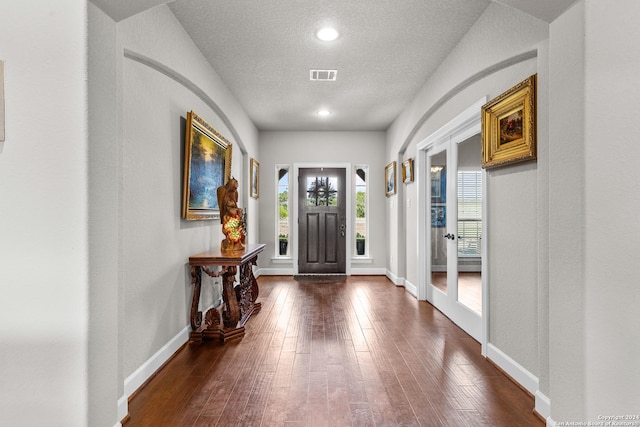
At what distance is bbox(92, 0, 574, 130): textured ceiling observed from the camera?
2.44 meters

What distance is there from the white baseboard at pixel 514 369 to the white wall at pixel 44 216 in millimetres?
2387

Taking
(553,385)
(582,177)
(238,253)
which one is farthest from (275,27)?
(553,385)

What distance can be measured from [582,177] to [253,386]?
7.07 ft

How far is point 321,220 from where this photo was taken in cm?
627

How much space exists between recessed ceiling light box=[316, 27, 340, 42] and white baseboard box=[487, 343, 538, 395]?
2.85 metres

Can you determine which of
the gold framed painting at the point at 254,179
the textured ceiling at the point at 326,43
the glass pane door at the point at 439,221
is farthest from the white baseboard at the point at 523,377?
the gold framed painting at the point at 254,179

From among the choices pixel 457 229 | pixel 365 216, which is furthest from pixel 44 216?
pixel 365 216

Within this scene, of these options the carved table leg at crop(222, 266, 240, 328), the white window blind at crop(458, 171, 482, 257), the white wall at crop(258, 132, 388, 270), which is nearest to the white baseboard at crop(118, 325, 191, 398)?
the carved table leg at crop(222, 266, 240, 328)

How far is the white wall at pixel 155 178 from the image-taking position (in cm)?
207

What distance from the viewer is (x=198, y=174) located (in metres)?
3.11

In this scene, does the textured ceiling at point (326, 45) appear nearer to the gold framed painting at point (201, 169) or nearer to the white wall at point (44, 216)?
the gold framed painting at point (201, 169)

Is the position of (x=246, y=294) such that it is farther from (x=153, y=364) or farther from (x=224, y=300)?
(x=153, y=364)

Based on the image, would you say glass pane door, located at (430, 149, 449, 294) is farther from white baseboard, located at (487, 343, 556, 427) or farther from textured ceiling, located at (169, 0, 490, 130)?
white baseboard, located at (487, 343, 556, 427)

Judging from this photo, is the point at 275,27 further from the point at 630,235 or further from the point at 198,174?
the point at 630,235
